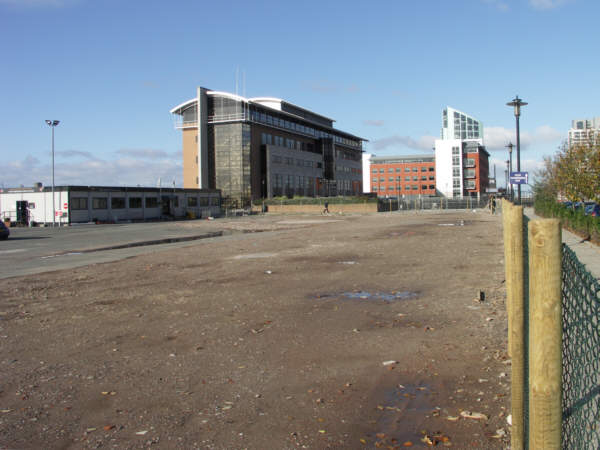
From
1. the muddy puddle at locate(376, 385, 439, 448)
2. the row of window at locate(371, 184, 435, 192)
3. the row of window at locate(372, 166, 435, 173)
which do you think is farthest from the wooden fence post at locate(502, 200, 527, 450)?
the row of window at locate(372, 166, 435, 173)

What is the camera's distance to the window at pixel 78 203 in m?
56.4

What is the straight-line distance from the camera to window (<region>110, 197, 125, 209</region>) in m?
62.6

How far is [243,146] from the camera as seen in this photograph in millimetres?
90500

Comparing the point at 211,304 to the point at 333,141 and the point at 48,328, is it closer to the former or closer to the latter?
the point at 48,328

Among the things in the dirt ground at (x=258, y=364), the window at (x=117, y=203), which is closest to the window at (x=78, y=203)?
the window at (x=117, y=203)

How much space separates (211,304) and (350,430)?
614 cm

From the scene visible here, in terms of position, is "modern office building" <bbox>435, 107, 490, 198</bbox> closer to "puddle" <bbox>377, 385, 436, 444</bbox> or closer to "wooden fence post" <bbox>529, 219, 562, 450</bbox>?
"puddle" <bbox>377, 385, 436, 444</bbox>

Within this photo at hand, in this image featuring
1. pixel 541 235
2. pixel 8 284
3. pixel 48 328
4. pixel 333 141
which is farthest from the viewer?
pixel 333 141

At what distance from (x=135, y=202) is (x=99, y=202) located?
6.37 m

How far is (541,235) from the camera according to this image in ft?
7.32

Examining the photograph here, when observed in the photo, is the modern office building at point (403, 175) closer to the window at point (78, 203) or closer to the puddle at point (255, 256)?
the window at point (78, 203)

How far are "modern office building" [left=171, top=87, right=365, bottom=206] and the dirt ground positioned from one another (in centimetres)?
7878

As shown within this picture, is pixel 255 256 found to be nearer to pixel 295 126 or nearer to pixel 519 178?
pixel 519 178

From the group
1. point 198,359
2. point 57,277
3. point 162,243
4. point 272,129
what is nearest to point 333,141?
point 272,129
